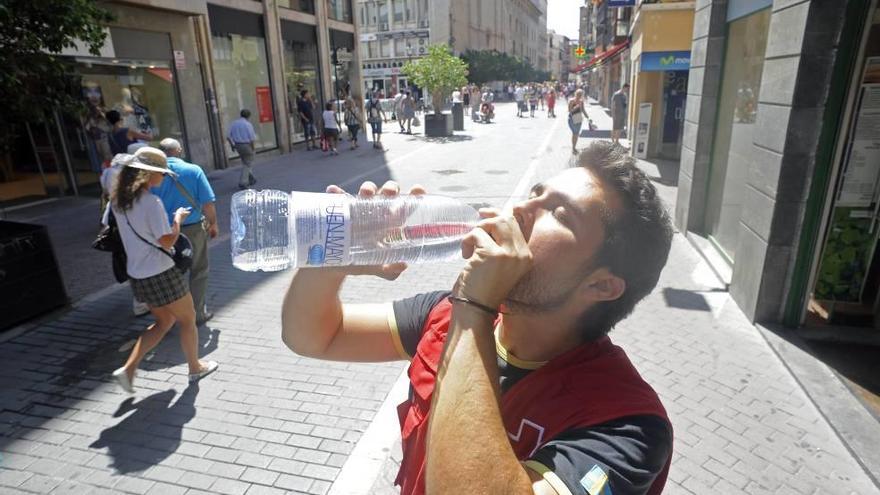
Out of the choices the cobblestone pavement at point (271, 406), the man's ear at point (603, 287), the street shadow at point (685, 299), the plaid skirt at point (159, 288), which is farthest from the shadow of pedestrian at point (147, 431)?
the street shadow at point (685, 299)

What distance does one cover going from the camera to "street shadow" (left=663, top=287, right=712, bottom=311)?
588 cm

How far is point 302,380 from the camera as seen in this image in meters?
4.64

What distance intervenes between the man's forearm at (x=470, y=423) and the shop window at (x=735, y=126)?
6.01 metres

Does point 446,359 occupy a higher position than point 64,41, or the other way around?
point 64,41

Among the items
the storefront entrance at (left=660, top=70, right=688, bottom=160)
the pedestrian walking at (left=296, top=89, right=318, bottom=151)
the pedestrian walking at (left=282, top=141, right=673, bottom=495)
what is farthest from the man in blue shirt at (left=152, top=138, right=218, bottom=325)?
the pedestrian walking at (left=296, top=89, right=318, bottom=151)

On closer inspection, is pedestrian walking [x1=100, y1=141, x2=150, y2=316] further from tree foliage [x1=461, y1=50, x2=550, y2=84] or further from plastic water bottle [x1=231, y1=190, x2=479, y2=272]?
tree foliage [x1=461, y1=50, x2=550, y2=84]

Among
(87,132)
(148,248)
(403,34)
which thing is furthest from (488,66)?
(148,248)

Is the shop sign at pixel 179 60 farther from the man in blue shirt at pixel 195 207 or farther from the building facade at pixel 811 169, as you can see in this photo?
the building facade at pixel 811 169

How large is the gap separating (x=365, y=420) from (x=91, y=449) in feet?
6.34

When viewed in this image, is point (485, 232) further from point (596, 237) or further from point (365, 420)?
point (365, 420)

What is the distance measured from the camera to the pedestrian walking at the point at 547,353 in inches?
49.8

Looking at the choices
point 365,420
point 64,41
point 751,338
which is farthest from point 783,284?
point 64,41

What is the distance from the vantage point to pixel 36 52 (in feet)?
16.9

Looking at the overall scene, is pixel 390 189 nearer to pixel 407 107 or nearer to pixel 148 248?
pixel 148 248
